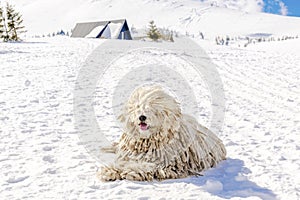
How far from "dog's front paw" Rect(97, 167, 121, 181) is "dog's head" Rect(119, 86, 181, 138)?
1.49 ft

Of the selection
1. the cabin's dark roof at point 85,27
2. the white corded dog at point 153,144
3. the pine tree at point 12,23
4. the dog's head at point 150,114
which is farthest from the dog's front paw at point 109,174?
the cabin's dark roof at point 85,27

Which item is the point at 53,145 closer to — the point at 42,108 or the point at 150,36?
the point at 42,108

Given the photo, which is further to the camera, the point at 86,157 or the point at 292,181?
the point at 86,157

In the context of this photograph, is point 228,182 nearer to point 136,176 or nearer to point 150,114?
point 136,176

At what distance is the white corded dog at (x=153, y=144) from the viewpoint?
3965 millimetres

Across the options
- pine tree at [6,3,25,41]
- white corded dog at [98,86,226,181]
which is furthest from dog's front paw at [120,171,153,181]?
pine tree at [6,3,25,41]

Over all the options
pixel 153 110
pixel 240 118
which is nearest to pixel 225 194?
pixel 153 110

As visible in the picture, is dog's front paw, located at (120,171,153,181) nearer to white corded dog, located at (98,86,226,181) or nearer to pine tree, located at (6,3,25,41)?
white corded dog, located at (98,86,226,181)

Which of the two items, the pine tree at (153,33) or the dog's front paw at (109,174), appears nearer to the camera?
the dog's front paw at (109,174)

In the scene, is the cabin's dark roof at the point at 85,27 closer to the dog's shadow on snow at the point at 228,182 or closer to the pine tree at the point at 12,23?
the pine tree at the point at 12,23

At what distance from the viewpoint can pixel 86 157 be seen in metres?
4.78

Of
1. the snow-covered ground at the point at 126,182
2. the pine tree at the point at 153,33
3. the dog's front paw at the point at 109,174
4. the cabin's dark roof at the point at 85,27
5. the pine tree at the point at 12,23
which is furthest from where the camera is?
the cabin's dark roof at the point at 85,27

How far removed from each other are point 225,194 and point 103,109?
4586mm

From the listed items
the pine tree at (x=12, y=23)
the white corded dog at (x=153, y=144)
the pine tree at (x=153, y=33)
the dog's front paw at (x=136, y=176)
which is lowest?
the dog's front paw at (x=136, y=176)
